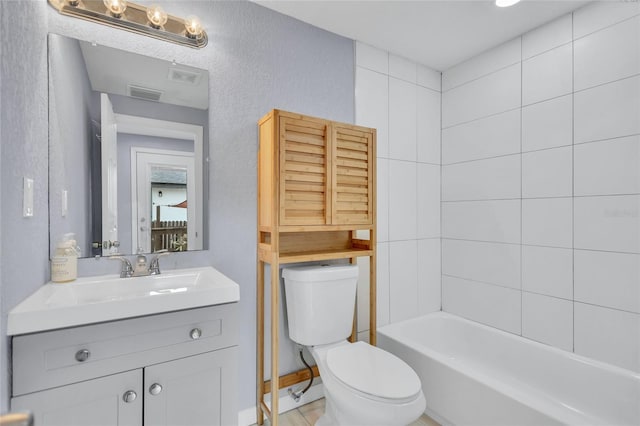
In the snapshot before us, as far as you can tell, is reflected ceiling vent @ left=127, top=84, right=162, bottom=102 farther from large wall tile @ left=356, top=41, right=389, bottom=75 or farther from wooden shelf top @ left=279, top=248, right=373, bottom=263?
large wall tile @ left=356, top=41, right=389, bottom=75

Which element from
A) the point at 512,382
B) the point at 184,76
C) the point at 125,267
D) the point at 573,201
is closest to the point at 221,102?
the point at 184,76

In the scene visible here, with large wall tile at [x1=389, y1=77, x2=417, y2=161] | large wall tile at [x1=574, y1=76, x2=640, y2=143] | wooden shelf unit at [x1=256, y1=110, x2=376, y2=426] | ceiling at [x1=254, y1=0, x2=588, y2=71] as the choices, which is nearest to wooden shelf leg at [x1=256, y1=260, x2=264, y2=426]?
wooden shelf unit at [x1=256, y1=110, x2=376, y2=426]

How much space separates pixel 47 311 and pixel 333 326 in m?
1.29

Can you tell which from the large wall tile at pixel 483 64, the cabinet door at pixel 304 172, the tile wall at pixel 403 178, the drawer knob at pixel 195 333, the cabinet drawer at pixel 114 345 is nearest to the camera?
the cabinet drawer at pixel 114 345

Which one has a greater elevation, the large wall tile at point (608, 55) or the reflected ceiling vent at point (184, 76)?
the large wall tile at point (608, 55)

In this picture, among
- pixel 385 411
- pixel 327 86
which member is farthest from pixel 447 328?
pixel 327 86

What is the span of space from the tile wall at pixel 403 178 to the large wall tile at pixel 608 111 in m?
0.99

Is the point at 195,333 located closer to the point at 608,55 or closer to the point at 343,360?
the point at 343,360

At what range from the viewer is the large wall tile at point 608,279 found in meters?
1.68

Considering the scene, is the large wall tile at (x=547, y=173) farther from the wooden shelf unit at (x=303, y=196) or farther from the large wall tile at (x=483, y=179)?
the wooden shelf unit at (x=303, y=196)

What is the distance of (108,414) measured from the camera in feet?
3.41

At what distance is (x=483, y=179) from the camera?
7.80 ft

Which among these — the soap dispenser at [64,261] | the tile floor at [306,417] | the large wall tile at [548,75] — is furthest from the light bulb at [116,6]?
the large wall tile at [548,75]

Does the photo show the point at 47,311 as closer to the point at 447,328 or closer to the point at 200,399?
the point at 200,399
